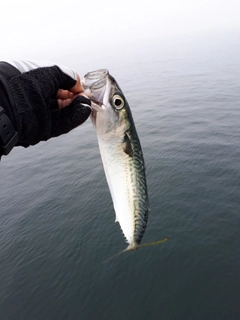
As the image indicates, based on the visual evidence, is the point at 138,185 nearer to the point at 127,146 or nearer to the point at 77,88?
the point at 127,146

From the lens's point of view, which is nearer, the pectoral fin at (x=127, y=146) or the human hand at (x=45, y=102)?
the human hand at (x=45, y=102)

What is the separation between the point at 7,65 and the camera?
3.25m

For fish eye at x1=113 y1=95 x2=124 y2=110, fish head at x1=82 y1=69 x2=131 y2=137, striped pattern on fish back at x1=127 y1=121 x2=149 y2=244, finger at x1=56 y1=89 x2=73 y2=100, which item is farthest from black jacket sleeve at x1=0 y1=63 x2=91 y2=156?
striped pattern on fish back at x1=127 y1=121 x2=149 y2=244

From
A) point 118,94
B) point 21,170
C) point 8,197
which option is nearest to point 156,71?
point 21,170

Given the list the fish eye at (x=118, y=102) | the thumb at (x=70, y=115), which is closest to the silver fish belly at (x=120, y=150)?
the fish eye at (x=118, y=102)

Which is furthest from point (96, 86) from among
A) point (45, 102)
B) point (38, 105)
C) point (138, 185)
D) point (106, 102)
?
point (138, 185)

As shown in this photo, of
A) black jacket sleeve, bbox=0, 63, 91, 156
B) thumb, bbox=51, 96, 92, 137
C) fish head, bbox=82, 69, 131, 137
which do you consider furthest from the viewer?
fish head, bbox=82, 69, 131, 137

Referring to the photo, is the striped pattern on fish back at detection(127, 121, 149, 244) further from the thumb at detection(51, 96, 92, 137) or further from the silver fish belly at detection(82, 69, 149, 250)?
the thumb at detection(51, 96, 92, 137)

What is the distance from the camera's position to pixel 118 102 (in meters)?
4.30

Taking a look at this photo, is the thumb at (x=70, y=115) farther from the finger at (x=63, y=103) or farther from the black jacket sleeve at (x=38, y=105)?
the finger at (x=63, y=103)

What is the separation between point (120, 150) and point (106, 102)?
88cm

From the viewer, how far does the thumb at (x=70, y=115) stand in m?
4.03

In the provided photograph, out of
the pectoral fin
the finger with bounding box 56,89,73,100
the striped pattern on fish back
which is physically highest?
the finger with bounding box 56,89,73,100

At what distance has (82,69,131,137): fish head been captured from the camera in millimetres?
4176
